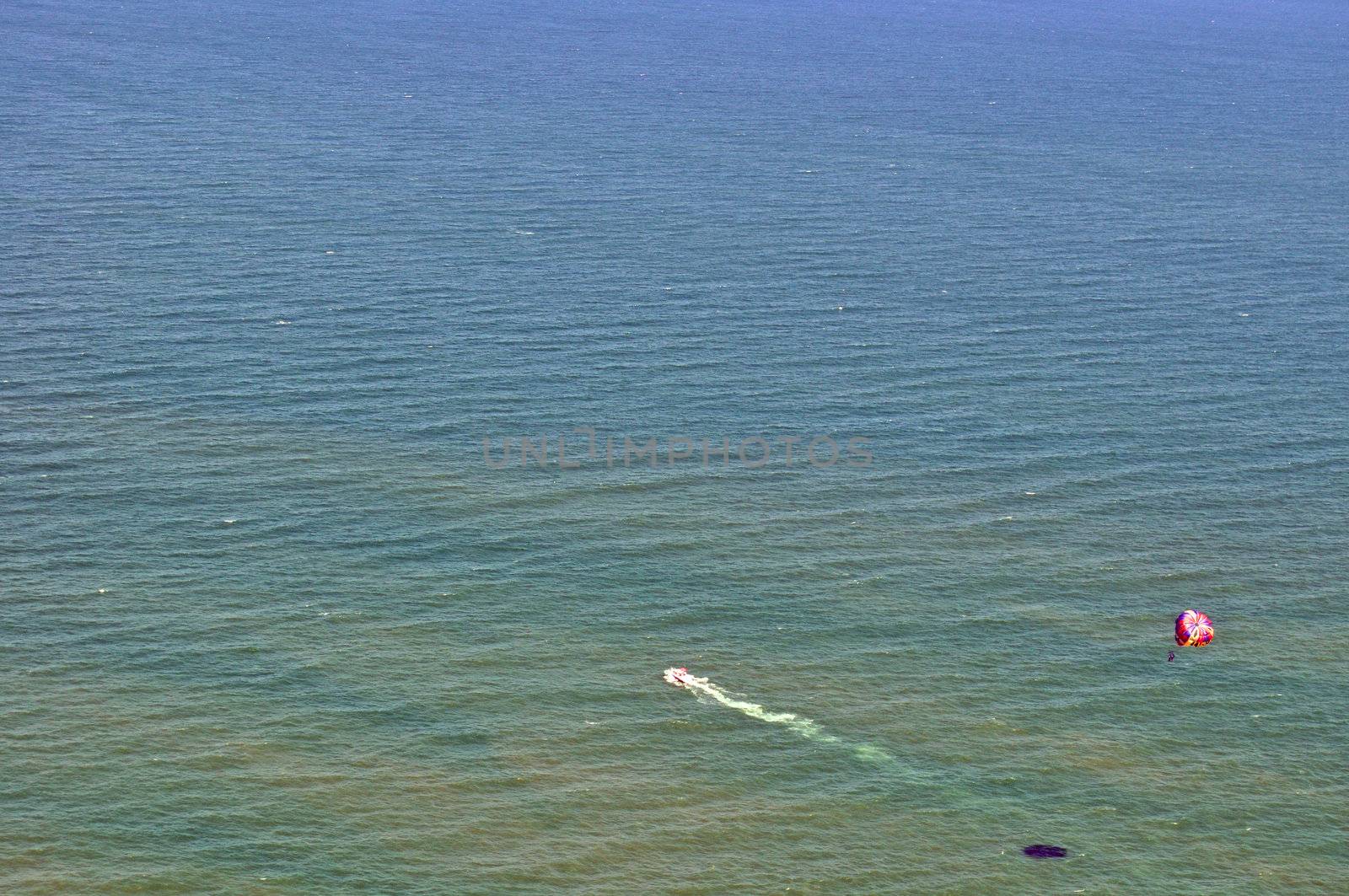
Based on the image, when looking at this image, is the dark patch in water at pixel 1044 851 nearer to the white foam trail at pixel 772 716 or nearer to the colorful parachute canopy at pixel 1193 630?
the white foam trail at pixel 772 716

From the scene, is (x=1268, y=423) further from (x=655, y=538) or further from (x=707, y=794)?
(x=707, y=794)

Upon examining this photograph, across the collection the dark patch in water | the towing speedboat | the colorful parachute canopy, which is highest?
the colorful parachute canopy

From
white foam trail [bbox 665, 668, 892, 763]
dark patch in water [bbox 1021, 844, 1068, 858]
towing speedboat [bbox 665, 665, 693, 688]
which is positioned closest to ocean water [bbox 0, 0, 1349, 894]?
white foam trail [bbox 665, 668, 892, 763]

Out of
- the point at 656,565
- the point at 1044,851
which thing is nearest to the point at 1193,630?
the point at 1044,851

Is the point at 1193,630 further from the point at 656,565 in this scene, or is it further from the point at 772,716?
the point at 656,565

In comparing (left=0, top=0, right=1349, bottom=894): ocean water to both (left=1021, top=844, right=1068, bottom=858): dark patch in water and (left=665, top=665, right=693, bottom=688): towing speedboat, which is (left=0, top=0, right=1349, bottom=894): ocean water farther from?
(left=665, top=665, right=693, bottom=688): towing speedboat

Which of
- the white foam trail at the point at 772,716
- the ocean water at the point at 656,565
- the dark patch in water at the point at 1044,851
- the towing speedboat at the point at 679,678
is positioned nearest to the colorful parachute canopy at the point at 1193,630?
the ocean water at the point at 656,565
